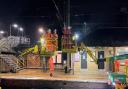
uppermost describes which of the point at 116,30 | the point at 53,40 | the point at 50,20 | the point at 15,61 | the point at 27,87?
the point at 50,20

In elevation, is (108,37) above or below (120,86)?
above

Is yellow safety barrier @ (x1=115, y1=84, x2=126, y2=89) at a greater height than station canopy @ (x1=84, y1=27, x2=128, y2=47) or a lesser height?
lesser

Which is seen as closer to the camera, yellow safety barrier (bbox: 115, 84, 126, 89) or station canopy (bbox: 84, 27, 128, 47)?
yellow safety barrier (bbox: 115, 84, 126, 89)

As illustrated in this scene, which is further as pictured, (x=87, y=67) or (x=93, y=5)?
(x=93, y=5)

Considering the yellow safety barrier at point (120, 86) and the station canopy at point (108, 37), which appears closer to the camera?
the yellow safety barrier at point (120, 86)

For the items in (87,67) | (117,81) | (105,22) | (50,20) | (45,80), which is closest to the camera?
(117,81)

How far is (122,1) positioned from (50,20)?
11264mm

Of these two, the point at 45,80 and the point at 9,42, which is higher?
the point at 9,42

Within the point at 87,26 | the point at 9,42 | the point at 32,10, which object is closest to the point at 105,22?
the point at 87,26

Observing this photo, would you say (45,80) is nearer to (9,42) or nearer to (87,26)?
(9,42)

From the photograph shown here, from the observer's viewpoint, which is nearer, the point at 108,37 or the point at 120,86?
the point at 120,86

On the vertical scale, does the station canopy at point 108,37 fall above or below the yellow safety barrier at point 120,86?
above

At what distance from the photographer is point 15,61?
77.6 feet

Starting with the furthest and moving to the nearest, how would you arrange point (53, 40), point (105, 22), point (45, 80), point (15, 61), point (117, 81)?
point (105, 22) < point (15, 61) < point (53, 40) < point (45, 80) < point (117, 81)
